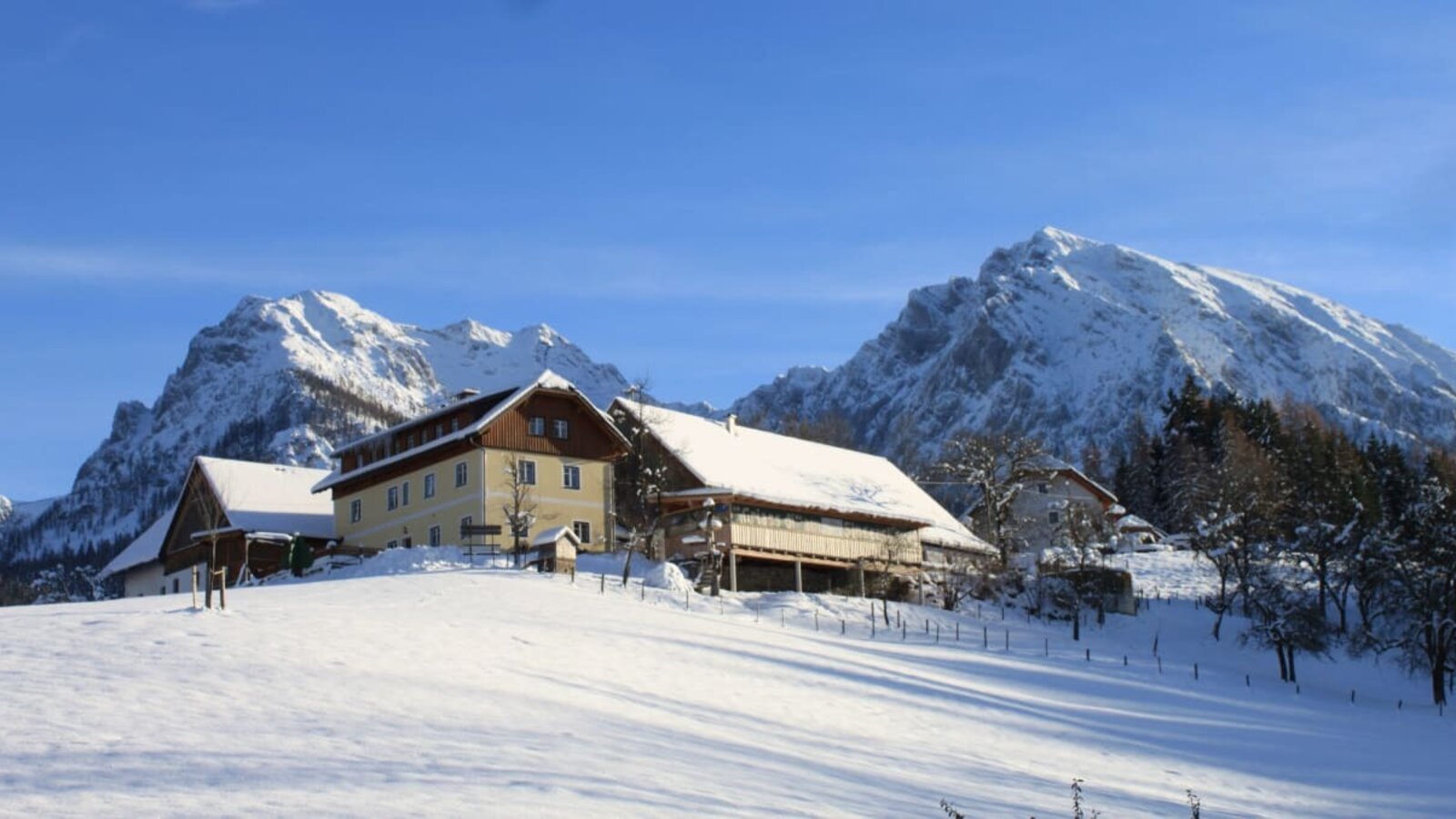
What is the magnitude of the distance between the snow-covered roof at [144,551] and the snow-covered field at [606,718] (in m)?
31.3

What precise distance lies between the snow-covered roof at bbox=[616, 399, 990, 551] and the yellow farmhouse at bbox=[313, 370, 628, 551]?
11.2 feet

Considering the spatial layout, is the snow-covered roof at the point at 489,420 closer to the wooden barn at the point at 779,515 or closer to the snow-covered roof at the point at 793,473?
the snow-covered roof at the point at 793,473

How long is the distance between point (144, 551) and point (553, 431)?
30.0 meters

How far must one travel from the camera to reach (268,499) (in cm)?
7519

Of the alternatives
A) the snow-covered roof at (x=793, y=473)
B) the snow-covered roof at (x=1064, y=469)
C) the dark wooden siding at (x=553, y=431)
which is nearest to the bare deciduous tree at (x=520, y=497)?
the dark wooden siding at (x=553, y=431)

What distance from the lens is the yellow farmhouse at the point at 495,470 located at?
2456 inches

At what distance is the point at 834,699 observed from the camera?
34938 mm

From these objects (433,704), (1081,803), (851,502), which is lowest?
(1081,803)

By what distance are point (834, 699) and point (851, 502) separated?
113 feet

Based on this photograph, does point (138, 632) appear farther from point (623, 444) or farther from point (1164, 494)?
point (1164, 494)

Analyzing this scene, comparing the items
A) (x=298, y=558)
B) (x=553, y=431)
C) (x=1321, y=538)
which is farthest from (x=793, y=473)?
(x=1321, y=538)

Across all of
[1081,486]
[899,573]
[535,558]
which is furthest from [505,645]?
[1081,486]

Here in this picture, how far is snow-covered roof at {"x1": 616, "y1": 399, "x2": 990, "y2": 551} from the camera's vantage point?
65.4m

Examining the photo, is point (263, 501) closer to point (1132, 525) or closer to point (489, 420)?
point (489, 420)
